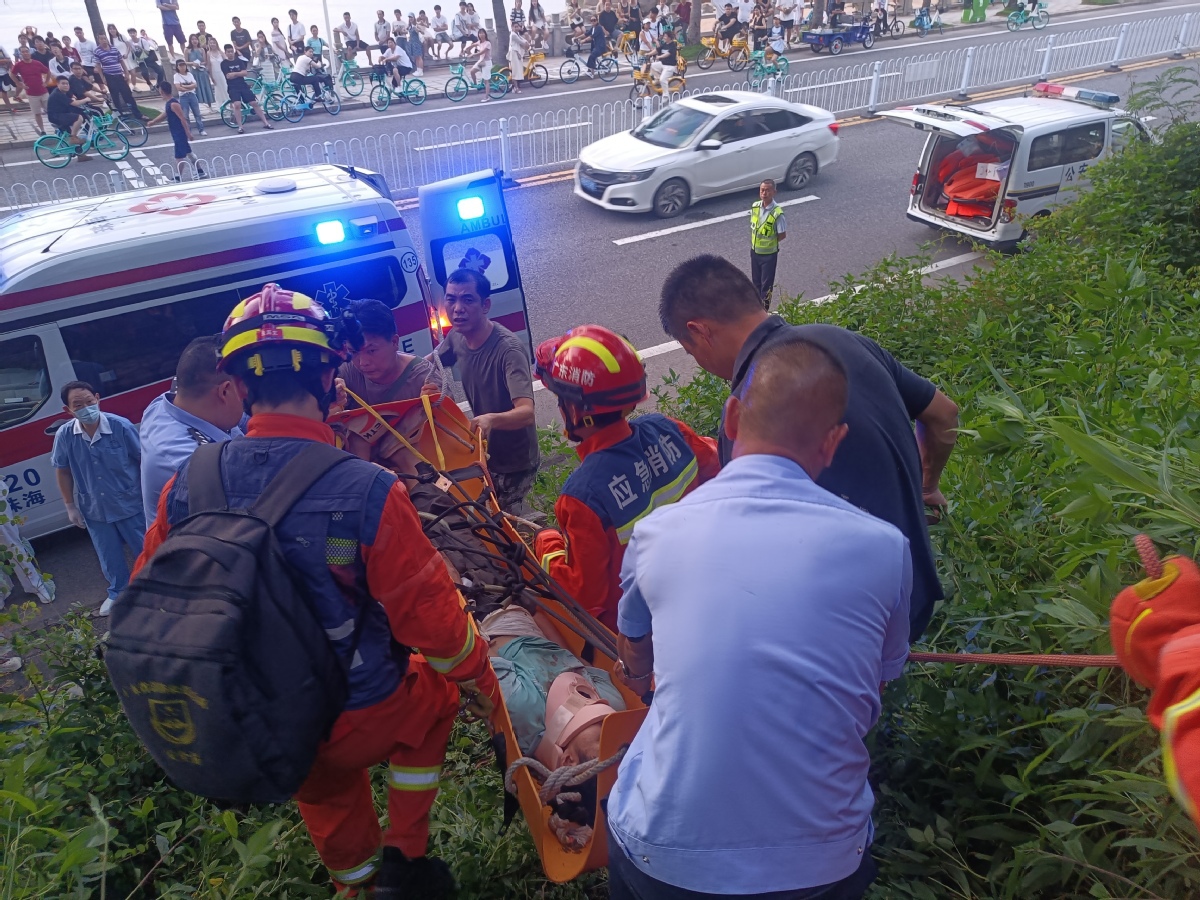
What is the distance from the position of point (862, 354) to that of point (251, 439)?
5.72 ft

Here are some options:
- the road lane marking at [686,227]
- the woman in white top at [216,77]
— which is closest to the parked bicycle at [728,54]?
the road lane marking at [686,227]

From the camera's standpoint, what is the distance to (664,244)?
1155cm

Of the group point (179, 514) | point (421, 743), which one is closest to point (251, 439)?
point (179, 514)

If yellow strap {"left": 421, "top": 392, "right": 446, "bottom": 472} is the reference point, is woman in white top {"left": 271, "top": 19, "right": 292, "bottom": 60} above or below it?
above

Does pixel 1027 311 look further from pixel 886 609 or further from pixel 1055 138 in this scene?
pixel 1055 138

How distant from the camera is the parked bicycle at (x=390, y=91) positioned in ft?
63.4

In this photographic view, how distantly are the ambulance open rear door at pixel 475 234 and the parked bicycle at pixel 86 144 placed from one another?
12.0 m

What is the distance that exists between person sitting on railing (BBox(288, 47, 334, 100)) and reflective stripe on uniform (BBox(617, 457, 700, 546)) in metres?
19.1

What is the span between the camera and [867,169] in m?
14.5

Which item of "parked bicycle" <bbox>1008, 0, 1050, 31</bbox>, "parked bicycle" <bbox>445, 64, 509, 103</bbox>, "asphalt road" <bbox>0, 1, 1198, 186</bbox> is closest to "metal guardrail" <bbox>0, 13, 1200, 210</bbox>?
"asphalt road" <bbox>0, 1, 1198, 186</bbox>

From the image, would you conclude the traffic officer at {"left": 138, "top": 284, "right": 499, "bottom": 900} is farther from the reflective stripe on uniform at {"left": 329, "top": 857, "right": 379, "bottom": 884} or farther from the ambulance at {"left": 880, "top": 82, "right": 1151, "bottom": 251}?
the ambulance at {"left": 880, "top": 82, "right": 1151, "bottom": 251}

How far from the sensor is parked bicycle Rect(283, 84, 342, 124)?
1838cm

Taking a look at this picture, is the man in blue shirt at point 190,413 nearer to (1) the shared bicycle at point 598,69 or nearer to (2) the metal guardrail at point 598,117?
(2) the metal guardrail at point 598,117

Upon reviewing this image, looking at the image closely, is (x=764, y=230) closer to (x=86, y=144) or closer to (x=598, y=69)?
(x=86, y=144)
